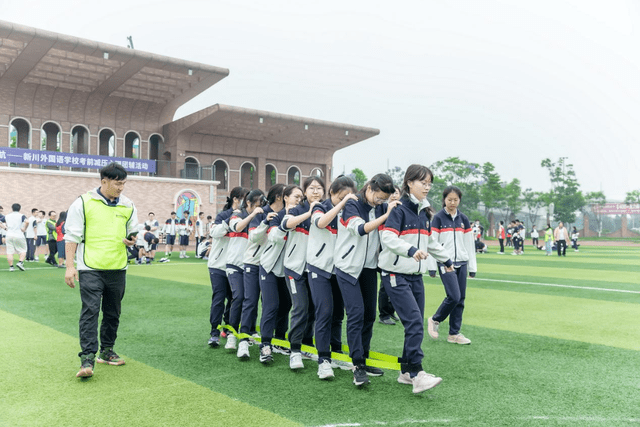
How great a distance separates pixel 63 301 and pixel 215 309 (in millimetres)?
4552

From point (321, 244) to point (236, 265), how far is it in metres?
1.49

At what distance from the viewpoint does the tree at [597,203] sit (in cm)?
6125

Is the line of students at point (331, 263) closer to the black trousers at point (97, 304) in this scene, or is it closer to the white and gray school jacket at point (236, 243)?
the white and gray school jacket at point (236, 243)

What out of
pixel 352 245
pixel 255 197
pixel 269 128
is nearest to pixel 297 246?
pixel 352 245

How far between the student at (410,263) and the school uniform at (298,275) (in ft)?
2.80

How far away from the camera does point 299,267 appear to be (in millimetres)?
5102

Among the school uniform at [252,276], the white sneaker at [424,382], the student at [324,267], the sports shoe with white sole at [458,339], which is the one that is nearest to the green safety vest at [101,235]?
the school uniform at [252,276]

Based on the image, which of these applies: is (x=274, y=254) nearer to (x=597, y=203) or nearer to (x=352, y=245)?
(x=352, y=245)

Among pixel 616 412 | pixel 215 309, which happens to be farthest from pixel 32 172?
pixel 616 412

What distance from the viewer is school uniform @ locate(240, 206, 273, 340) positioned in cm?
565

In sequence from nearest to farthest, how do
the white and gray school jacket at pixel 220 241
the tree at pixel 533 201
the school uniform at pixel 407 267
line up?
1. the school uniform at pixel 407 267
2. the white and gray school jacket at pixel 220 241
3. the tree at pixel 533 201

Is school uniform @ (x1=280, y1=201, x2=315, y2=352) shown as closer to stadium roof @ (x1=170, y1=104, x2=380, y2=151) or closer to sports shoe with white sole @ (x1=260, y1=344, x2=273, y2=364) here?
sports shoe with white sole @ (x1=260, y1=344, x2=273, y2=364)

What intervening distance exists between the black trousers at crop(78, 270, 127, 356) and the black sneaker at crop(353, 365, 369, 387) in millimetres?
2359

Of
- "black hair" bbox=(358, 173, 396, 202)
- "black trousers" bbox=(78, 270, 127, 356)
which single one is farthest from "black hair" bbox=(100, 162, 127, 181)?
"black hair" bbox=(358, 173, 396, 202)
